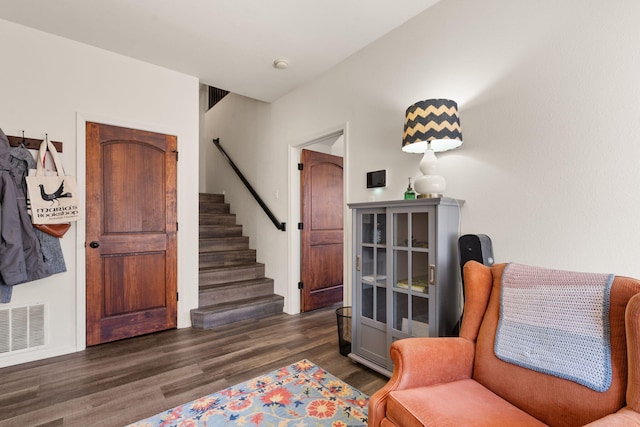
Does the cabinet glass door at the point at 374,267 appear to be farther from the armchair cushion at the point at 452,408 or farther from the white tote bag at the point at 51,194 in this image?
the white tote bag at the point at 51,194

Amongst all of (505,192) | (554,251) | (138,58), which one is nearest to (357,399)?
(554,251)

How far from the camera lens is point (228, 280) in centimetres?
383

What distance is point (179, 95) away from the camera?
10.8 feet

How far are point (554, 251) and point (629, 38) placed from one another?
1.08m

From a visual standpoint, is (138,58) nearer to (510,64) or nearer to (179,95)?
(179,95)

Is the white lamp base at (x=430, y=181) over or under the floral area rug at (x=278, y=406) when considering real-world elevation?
over

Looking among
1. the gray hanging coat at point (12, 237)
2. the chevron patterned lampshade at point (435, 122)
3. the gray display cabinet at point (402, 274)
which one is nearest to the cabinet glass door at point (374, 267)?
the gray display cabinet at point (402, 274)

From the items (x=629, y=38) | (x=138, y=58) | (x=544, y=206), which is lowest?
(x=544, y=206)

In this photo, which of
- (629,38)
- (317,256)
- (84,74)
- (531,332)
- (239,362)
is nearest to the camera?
(531,332)

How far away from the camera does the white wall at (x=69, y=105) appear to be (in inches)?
97.1

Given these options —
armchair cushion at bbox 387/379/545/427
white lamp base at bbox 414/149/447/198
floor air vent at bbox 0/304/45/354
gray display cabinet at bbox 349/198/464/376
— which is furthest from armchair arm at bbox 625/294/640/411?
floor air vent at bbox 0/304/45/354

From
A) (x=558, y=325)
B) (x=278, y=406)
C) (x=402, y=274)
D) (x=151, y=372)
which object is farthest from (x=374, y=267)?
(x=151, y=372)

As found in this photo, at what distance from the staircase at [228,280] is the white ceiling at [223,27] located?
212cm

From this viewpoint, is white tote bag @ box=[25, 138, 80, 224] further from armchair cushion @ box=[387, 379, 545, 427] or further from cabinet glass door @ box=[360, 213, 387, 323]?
armchair cushion @ box=[387, 379, 545, 427]
